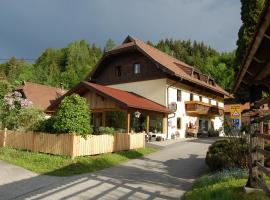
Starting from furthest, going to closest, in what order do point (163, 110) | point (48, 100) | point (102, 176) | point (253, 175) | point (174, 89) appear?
point (48, 100), point (174, 89), point (163, 110), point (102, 176), point (253, 175)

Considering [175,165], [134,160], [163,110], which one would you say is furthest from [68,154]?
[163,110]

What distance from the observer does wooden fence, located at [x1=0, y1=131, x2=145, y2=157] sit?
15.5 m

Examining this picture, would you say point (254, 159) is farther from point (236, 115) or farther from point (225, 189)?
point (236, 115)

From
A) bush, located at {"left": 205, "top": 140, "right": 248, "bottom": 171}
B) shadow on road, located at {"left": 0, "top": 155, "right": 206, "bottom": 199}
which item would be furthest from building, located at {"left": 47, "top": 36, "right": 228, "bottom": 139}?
bush, located at {"left": 205, "top": 140, "right": 248, "bottom": 171}

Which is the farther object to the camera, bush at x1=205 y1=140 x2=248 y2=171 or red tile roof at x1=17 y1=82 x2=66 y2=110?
red tile roof at x1=17 y1=82 x2=66 y2=110

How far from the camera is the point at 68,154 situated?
1534 centimetres

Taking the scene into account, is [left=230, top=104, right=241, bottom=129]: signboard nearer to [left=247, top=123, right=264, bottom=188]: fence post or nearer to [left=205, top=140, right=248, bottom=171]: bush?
[left=205, top=140, right=248, bottom=171]: bush

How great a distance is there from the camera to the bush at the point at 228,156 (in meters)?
11.8

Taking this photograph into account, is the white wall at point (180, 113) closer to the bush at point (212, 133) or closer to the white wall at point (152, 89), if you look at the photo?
the white wall at point (152, 89)

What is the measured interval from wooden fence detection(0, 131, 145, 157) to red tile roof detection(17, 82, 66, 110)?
20567 millimetres

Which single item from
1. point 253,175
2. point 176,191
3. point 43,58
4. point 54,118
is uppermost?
point 43,58

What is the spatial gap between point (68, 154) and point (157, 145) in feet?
29.9

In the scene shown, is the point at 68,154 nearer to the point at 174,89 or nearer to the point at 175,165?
the point at 175,165

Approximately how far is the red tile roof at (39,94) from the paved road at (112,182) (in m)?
25.5
